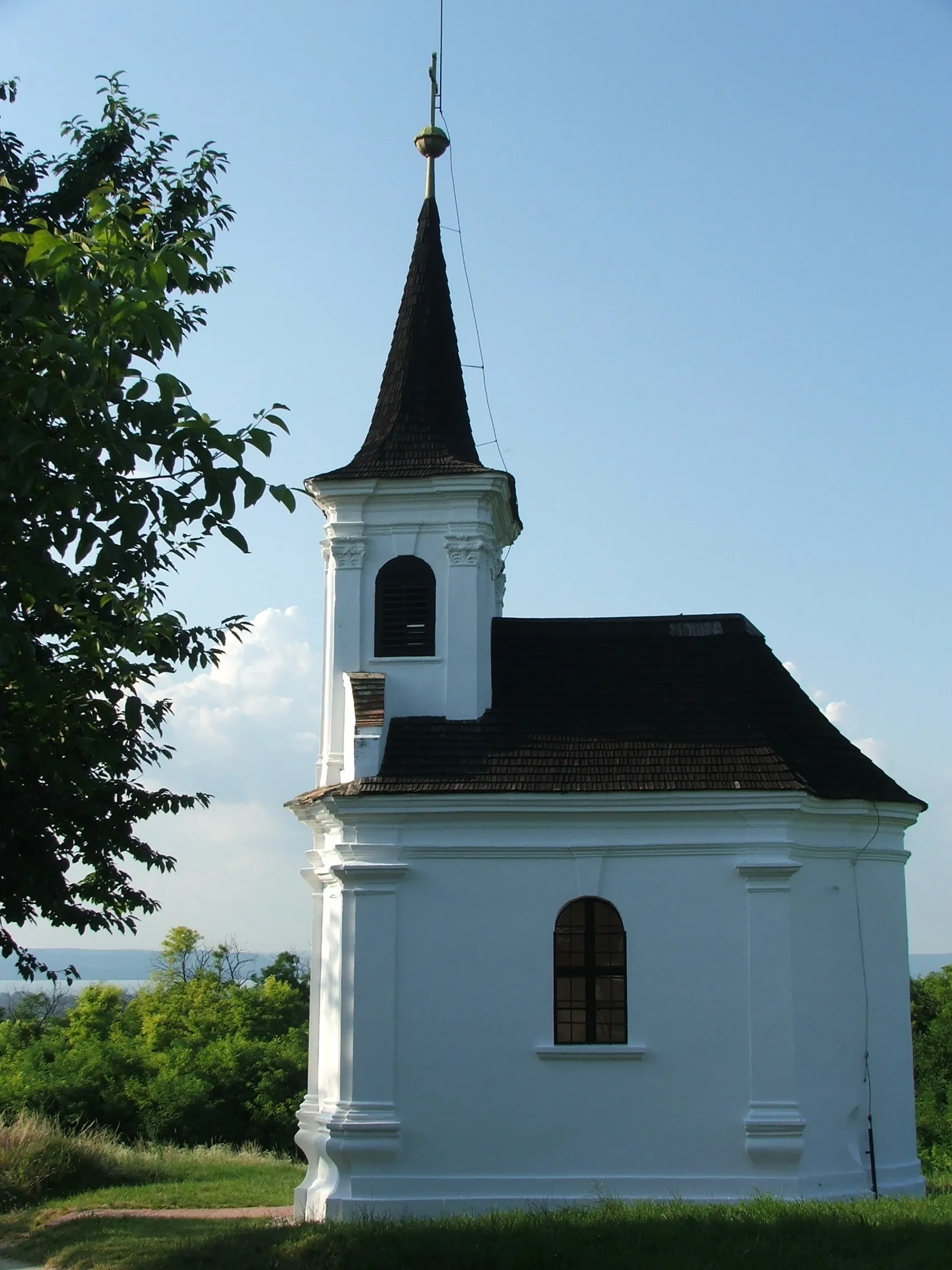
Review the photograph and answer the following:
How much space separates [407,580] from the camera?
17.7 m

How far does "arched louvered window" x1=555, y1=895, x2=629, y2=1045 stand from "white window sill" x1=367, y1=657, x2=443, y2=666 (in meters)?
3.63

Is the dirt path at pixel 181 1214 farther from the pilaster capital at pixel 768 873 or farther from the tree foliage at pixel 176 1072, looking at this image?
the pilaster capital at pixel 768 873

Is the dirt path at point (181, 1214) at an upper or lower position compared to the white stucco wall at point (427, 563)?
lower

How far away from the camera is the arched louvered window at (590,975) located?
15711 mm

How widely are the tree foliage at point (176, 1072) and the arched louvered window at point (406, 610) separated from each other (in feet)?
37.2


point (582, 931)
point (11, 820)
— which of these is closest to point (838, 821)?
point (582, 931)

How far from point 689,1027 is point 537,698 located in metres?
4.48

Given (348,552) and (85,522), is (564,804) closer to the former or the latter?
(348,552)

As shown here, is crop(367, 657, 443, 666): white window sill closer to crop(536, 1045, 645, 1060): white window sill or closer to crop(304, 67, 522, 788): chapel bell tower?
crop(304, 67, 522, 788): chapel bell tower

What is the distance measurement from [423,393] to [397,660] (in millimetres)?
3990

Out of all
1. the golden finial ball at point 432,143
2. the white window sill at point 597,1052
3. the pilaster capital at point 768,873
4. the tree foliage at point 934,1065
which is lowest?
the tree foliage at point 934,1065

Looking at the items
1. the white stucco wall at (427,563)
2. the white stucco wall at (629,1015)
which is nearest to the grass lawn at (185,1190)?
the white stucco wall at (629,1015)

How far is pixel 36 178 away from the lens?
13945mm

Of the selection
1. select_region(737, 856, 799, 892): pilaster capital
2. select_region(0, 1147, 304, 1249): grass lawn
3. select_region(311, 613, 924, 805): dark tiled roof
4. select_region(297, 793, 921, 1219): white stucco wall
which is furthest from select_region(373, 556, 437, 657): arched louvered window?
select_region(0, 1147, 304, 1249): grass lawn
